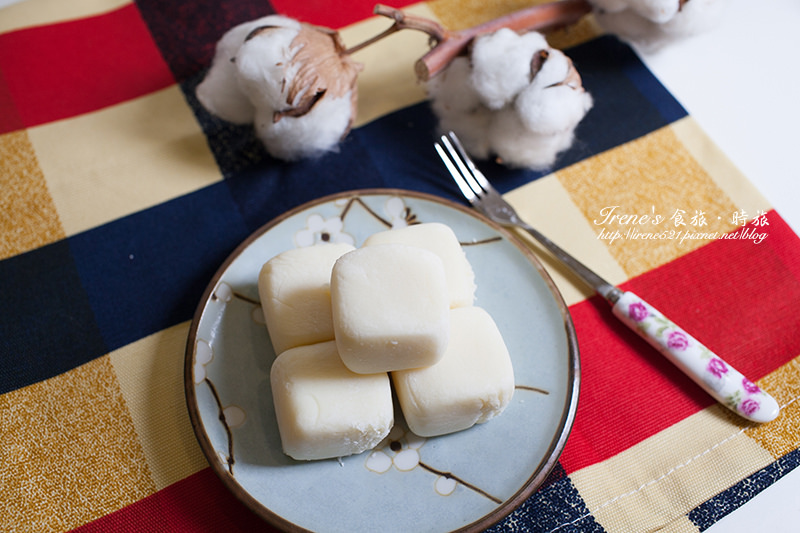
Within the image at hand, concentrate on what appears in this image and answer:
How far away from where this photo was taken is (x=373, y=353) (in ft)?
2.19

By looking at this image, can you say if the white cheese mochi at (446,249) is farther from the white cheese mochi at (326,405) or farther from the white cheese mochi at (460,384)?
the white cheese mochi at (326,405)

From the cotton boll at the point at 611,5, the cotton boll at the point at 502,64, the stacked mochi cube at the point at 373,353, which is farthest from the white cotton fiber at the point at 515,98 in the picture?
A: the stacked mochi cube at the point at 373,353

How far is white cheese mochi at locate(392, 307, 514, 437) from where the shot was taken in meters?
0.69

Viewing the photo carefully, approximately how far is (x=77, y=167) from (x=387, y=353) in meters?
0.70

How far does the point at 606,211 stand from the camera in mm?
997

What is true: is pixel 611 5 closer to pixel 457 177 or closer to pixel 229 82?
pixel 457 177

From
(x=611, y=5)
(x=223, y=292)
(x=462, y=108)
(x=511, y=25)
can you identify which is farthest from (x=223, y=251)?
(x=611, y=5)

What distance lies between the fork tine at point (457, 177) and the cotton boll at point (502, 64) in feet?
0.39

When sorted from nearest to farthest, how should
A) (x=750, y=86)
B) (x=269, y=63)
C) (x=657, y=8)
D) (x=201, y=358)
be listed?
(x=201, y=358), (x=269, y=63), (x=657, y=8), (x=750, y=86)

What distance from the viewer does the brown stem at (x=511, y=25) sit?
99cm

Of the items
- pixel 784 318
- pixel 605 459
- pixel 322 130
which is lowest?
pixel 605 459

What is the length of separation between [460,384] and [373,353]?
12cm

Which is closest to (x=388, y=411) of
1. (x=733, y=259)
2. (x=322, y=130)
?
(x=322, y=130)

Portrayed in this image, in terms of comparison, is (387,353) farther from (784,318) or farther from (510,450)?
(784,318)
